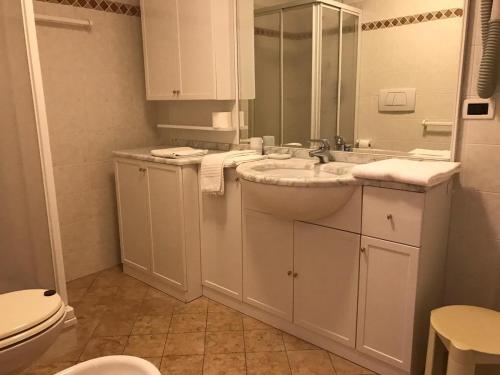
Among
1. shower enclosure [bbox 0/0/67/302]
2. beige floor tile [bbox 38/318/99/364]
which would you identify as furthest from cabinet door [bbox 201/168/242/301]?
shower enclosure [bbox 0/0/67/302]

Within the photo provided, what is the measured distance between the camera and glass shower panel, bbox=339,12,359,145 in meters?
2.09

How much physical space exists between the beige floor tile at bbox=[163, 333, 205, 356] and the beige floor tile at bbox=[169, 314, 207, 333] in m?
0.05

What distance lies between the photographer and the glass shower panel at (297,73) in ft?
7.82

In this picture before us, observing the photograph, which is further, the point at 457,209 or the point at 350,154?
the point at 350,154

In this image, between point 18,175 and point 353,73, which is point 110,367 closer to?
point 18,175

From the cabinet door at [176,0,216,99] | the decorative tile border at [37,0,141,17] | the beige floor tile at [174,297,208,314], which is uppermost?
the decorative tile border at [37,0,141,17]

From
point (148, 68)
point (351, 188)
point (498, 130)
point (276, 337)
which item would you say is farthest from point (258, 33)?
point (276, 337)

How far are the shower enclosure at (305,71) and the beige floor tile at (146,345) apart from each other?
1325 millimetres

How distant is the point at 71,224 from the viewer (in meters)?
2.79

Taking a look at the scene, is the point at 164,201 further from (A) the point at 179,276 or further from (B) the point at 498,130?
(B) the point at 498,130

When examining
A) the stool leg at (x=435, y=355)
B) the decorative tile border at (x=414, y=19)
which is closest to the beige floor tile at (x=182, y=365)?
the stool leg at (x=435, y=355)

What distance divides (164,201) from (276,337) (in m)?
1.00

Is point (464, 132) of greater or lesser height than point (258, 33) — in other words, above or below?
below

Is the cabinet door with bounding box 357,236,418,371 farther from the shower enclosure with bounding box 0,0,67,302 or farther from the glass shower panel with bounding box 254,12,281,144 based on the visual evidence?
the shower enclosure with bounding box 0,0,67,302
